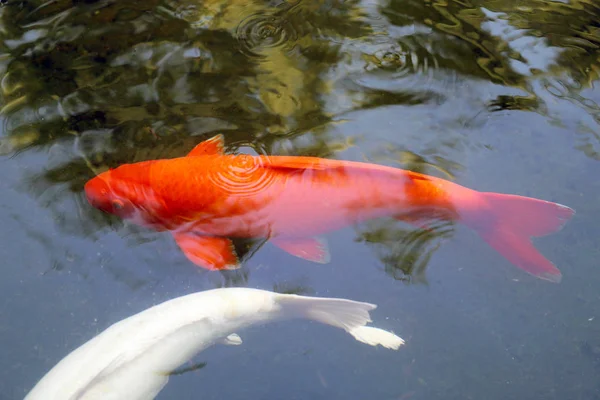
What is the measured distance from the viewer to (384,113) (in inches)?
124

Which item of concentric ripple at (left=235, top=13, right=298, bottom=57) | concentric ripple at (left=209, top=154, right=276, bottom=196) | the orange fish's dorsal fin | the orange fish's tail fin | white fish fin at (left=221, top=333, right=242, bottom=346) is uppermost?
concentric ripple at (left=235, top=13, right=298, bottom=57)

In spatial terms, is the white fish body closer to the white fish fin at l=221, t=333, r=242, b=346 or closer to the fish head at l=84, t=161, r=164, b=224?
the white fish fin at l=221, t=333, r=242, b=346

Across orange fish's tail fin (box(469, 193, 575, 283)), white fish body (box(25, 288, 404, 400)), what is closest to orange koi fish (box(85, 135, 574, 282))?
orange fish's tail fin (box(469, 193, 575, 283))

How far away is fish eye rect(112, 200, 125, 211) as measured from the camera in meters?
2.69

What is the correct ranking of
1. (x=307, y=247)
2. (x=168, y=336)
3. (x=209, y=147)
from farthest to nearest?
(x=209, y=147), (x=307, y=247), (x=168, y=336)

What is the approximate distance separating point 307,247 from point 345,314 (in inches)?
16.0

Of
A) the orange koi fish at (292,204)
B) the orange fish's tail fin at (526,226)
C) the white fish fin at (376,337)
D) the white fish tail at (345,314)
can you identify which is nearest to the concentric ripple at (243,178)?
the orange koi fish at (292,204)

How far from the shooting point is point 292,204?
2607 mm

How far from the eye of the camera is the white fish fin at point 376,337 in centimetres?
234

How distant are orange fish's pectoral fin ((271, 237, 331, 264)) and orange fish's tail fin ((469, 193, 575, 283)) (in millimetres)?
715

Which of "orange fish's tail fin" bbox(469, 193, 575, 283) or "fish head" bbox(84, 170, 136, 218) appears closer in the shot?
"orange fish's tail fin" bbox(469, 193, 575, 283)

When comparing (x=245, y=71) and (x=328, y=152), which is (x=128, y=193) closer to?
(x=328, y=152)

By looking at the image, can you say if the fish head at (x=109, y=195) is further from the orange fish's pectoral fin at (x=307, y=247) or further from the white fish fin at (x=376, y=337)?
the white fish fin at (x=376, y=337)

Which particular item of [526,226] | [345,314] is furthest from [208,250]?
[526,226]
